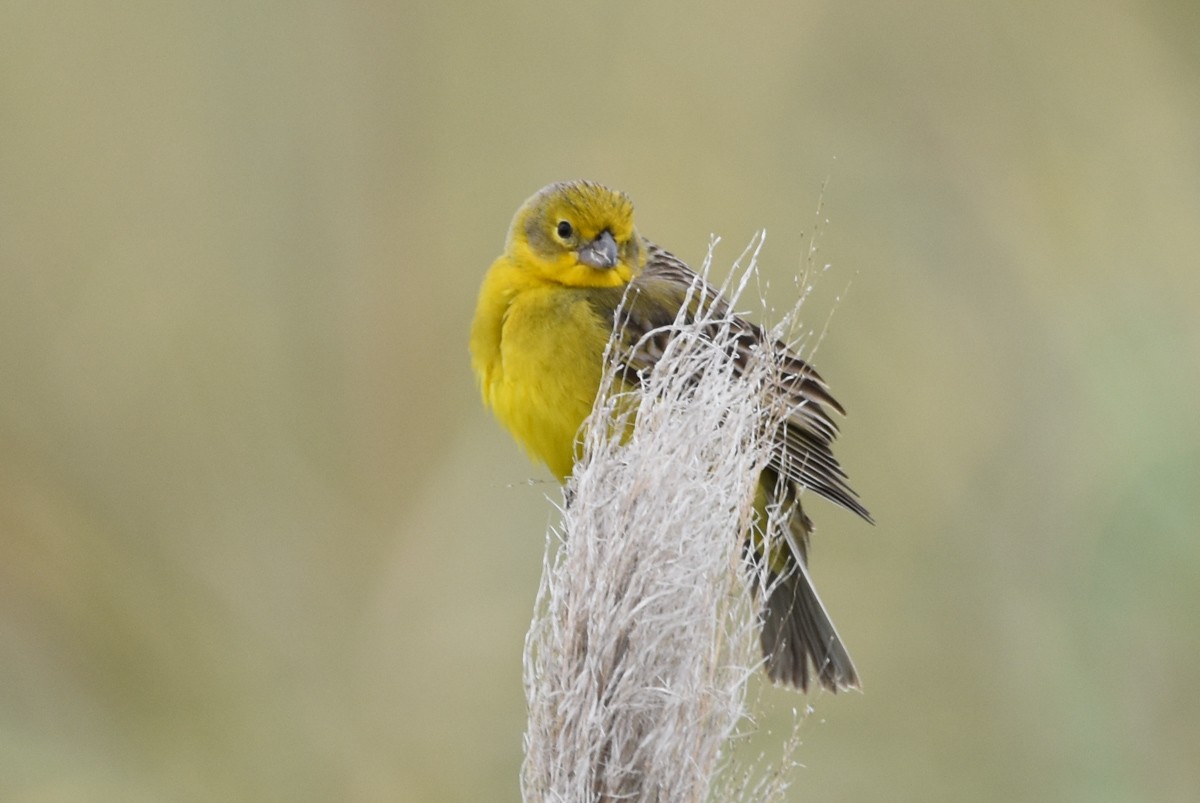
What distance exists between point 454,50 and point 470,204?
2.45 ft

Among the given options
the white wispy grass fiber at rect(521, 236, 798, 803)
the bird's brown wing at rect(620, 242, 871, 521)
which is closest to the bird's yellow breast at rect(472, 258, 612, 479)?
the bird's brown wing at rect(620, 242, 871, 521)

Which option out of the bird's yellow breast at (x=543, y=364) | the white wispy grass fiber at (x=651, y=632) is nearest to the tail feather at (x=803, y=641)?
the bird's yellow breast at (x=543, y=364)

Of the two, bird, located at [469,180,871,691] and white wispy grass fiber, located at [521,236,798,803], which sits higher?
bird, located at [469,180,871,691]

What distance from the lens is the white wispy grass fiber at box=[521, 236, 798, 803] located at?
1.80 meters

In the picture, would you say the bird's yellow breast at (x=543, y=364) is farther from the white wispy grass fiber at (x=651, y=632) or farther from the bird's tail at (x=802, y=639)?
the white wispy grass fiber at (x=651, y=632)

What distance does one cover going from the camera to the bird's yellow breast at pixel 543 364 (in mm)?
3467

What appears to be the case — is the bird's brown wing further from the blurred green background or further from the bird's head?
the blurred green background

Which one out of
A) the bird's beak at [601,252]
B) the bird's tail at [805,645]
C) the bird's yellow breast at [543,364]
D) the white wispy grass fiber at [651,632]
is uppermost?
the bird's beak at [601,252]

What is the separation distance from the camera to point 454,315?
5.95 metres

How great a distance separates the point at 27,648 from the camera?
5707mm

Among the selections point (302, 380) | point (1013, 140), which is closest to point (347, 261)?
point (302, 380)

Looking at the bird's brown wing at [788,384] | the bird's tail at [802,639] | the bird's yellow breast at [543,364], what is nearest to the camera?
the bird's brown wing at [788,384]

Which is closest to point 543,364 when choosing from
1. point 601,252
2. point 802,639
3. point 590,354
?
point 590,354

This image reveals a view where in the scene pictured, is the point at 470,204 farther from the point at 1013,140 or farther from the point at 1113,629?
the point at 1113,629
